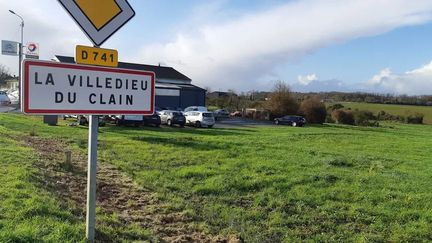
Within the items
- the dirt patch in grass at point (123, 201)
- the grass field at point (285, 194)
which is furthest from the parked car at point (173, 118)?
the dirt patch in grass at point (123, 201)

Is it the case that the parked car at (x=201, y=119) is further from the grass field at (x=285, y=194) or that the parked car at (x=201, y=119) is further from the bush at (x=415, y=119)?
the bush at (x=415, y=119)

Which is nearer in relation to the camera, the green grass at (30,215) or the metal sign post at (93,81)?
the metal sign post at (93,81)

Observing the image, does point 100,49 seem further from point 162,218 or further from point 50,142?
point 50,142

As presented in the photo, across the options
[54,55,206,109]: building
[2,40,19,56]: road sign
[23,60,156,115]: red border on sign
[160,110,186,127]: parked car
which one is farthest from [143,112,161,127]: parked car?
[23,60,156,115]: red border on sign

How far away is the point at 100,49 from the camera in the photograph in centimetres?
363

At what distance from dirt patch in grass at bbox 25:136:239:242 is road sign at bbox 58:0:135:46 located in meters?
2.55

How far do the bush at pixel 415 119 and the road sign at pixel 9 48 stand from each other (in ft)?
227

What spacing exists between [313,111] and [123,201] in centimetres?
5713

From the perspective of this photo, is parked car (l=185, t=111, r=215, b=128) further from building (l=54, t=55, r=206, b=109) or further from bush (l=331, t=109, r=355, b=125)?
bush (l=331, t=109, r=355, b=125)

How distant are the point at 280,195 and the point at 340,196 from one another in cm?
107

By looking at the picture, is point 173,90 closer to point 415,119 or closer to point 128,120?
point 128,120

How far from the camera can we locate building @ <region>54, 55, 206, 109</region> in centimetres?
5794

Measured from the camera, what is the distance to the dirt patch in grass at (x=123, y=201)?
5.84m

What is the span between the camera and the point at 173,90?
60.0m
